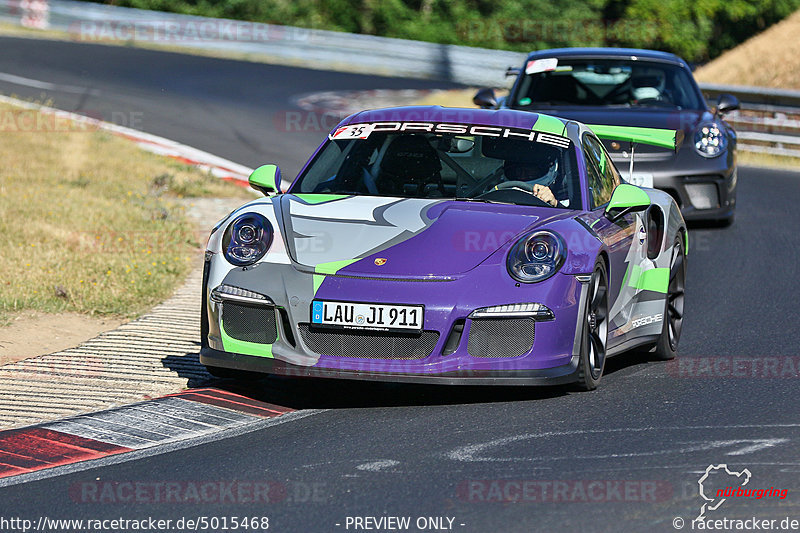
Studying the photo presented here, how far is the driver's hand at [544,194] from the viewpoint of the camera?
6.74 metres

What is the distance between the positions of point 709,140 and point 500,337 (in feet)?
20.9

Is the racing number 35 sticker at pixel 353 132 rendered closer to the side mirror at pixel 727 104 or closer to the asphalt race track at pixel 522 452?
the asphalt race track at pixel 522 452

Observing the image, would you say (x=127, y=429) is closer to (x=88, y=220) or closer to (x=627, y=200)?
(x=627, y=200)

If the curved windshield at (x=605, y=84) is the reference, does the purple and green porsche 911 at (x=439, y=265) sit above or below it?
below

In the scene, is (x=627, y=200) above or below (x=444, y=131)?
below

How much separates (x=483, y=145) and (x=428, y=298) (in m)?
1.56

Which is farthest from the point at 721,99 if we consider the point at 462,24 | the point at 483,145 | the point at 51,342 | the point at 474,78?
the point at 462,24

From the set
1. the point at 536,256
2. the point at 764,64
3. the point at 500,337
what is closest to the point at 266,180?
the point at 536,256

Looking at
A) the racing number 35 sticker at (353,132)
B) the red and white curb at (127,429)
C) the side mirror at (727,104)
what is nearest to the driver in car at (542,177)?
the racing number 35 sticker at (353,132)

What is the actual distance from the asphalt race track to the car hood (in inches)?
26.8

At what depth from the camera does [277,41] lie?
29.1 meters

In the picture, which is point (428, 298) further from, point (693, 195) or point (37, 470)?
point (693, 195)

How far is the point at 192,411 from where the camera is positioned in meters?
6.12

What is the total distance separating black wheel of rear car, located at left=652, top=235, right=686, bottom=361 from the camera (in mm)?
7340
